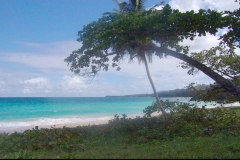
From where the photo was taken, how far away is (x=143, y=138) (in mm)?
8273

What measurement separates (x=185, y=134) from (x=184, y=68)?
5281mm

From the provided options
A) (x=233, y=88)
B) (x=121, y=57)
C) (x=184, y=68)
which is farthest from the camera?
(x=184, y=68)

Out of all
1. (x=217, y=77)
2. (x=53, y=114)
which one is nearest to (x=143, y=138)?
(x=217, y=77)

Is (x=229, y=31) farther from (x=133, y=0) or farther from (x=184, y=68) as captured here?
(x=133, y=0)

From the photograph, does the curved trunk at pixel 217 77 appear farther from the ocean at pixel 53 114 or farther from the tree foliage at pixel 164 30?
the ocean at pixel 53 114

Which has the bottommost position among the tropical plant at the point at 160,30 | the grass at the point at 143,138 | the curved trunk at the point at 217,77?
the grass at the point at 143,138

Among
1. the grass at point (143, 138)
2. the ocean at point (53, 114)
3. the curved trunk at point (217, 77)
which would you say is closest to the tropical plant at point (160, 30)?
the curved trunk at point (217, 77)

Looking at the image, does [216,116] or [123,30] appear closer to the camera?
[123,30]

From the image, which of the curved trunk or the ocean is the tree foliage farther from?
the ocean

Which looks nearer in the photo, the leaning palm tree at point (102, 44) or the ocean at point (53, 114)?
the leaning palm tree at point (102, 44)

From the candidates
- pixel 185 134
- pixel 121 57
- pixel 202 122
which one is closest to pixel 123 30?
pixel 121 57

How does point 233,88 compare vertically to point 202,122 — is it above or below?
above

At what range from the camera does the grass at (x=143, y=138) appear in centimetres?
635

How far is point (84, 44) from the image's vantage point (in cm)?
952
